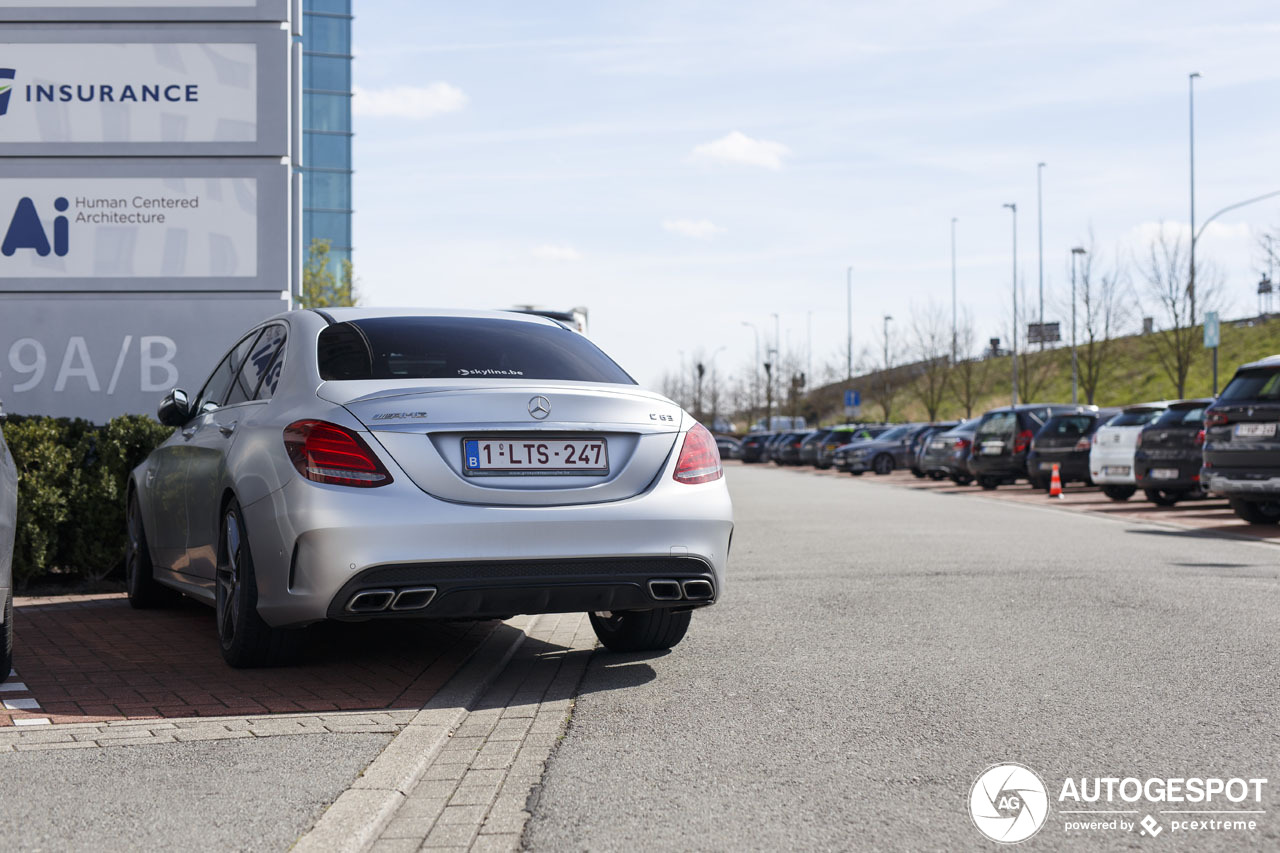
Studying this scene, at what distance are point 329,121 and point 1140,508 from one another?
56868mm

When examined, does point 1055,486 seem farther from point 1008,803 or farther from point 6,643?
point 1008,803

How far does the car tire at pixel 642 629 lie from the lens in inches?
270

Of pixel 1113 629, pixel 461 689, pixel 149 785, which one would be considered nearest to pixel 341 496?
pixel 461 689

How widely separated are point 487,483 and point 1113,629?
3.77 m

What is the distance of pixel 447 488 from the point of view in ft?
18.2

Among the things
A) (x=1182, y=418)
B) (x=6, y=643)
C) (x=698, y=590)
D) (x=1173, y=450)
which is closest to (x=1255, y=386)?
(x=1173, y=450)

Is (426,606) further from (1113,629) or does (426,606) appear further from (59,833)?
(1113,629)

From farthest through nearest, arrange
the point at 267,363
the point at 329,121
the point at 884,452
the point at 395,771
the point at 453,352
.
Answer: the point at 329,121 < the point at 884,452 < the point at 267,363 < the point at 453,352 < the point at 395,771

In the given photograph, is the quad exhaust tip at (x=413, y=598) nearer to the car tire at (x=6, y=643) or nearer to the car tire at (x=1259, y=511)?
the car tire at (x=6, y=643)

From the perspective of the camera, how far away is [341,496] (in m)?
5.49

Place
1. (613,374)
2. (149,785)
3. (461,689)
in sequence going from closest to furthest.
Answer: (149,785) → (461,689) → (613,374)

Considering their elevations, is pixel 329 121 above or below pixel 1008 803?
above

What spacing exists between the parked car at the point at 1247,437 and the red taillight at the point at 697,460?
10715 millimetres

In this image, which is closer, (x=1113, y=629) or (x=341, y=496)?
(x=341, y=496)
